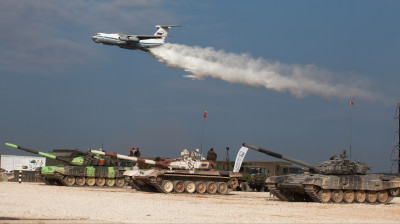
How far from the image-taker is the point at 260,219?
1716 cm

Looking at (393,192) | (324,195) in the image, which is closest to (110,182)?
(324,195)

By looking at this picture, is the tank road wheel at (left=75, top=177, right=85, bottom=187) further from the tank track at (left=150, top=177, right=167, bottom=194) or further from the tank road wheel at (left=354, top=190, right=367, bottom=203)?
the tank road wheel at (left=354, top=190, right=367, bottom=203)

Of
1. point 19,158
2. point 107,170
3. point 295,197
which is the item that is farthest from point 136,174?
point 19,158

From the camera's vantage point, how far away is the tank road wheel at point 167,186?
33.4 meters

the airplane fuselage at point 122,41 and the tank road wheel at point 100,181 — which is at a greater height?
the airplane fuselage at point 122,41

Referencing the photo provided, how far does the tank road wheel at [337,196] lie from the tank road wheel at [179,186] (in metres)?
9.21

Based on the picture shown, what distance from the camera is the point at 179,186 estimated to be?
111 feet

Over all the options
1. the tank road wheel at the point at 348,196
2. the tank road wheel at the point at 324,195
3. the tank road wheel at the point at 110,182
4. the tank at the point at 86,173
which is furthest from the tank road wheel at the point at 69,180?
the tank road wheel at the point at 348,196

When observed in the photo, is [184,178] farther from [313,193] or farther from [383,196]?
[383,196]

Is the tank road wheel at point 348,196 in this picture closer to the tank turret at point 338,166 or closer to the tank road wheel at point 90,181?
the tank turret at point 338,166

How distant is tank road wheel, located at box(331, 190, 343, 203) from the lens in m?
28.6

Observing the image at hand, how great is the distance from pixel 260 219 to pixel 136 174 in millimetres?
18122

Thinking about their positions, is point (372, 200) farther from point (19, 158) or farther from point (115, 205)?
point (19, 158)

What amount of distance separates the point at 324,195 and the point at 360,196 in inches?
93.1
